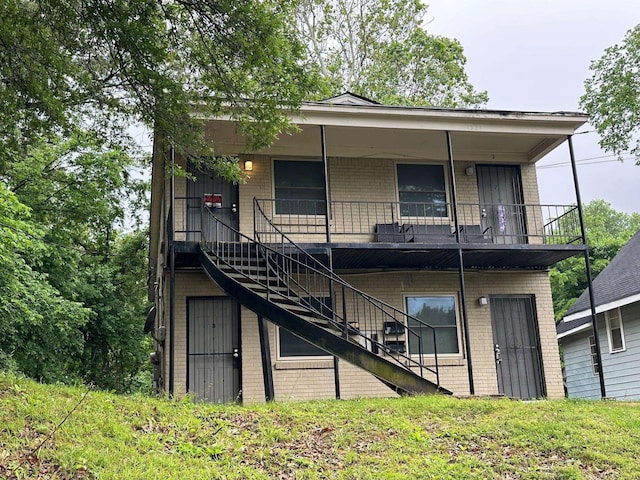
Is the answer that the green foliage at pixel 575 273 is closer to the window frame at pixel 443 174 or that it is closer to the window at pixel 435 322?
the window frame at pixel 443 174

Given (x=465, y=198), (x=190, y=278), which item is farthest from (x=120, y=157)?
(x=465, y=198)

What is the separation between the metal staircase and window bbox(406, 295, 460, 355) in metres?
0.05

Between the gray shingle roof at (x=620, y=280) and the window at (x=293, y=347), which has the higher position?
the gray shingle roof at (x=620, y=280)

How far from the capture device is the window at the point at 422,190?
48.6 feet

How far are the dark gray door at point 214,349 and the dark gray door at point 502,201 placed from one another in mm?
5708

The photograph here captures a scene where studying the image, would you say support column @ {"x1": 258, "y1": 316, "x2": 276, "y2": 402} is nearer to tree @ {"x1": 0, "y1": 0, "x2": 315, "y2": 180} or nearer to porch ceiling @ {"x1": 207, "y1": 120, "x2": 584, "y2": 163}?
tree @ {"x1": 0, "y1": 0, "x2": 315, "y2": 180}

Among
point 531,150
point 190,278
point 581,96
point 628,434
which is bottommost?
→ point 628,434

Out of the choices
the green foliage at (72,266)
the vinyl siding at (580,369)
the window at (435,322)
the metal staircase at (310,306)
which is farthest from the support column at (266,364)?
the vinyl siding at (580,369)

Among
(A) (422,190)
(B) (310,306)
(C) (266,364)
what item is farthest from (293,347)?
(A) (422,190)

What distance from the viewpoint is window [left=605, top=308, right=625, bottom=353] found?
54.2 ft

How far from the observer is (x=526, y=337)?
47.9ft

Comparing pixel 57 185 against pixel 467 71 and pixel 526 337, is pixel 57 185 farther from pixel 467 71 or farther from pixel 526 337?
pixel 467 71

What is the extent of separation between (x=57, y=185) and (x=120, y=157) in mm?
1859

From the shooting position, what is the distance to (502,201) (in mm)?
15266
